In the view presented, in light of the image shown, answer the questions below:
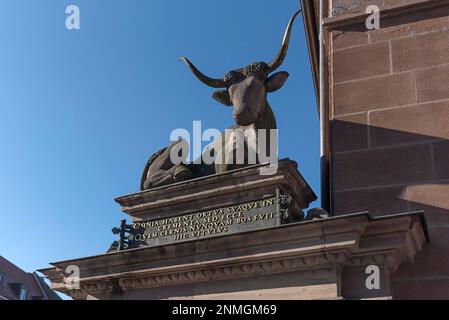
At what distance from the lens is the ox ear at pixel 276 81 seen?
29.0 ft

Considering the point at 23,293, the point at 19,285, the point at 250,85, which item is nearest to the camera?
the point at 250,85

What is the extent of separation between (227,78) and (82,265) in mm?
3609

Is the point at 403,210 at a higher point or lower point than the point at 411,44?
lower

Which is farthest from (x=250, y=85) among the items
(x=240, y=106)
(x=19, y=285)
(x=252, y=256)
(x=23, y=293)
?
(x=19, y=285)

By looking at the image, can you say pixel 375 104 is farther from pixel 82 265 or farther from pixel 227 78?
pixel 82 265

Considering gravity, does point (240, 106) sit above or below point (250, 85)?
below

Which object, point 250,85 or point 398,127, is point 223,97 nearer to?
point 250,85

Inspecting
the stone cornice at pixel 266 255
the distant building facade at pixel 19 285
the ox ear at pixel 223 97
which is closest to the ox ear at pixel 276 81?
the ox ear at pixel 223 97

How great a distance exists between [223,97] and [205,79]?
1.42 ft

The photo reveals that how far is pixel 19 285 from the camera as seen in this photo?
1848 inches

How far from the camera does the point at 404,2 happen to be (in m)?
8.77
